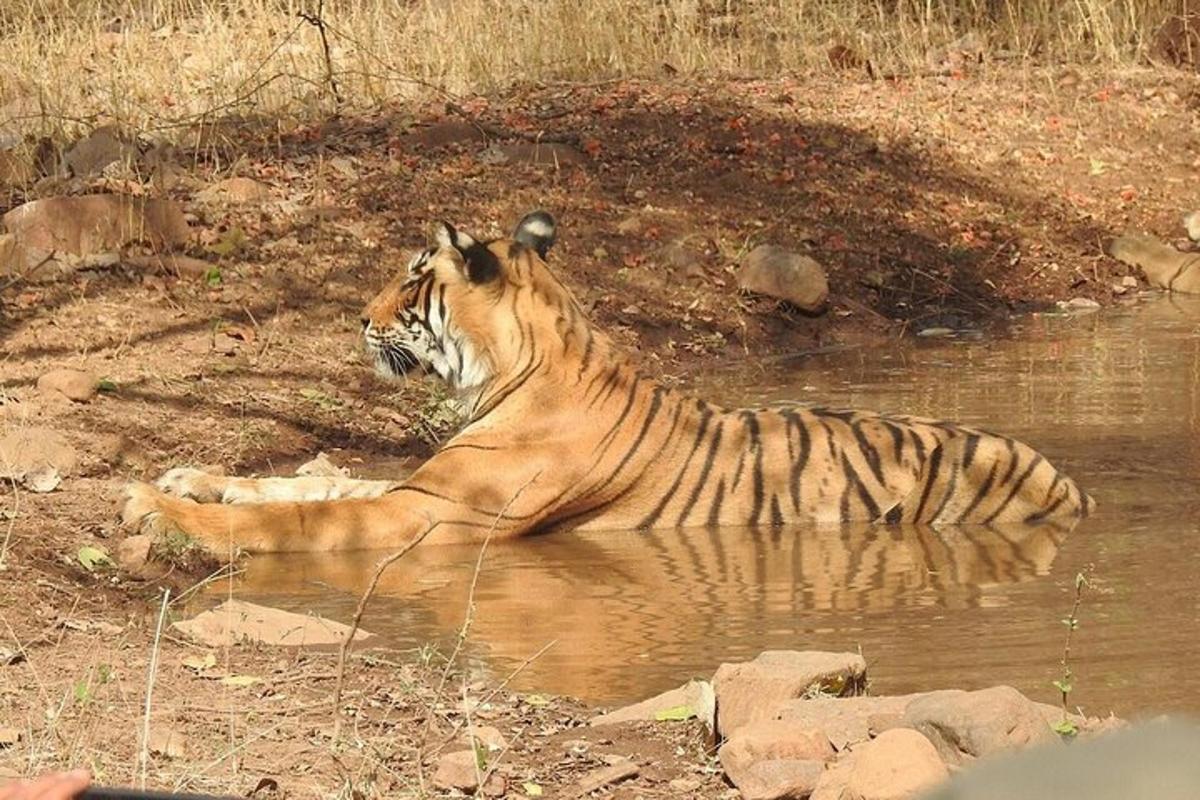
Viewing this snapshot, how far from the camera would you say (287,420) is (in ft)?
26.3

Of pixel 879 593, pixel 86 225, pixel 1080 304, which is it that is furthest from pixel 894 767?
pixel 1080 304

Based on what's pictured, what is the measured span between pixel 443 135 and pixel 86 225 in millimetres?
2992

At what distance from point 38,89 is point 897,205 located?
521 centimetres

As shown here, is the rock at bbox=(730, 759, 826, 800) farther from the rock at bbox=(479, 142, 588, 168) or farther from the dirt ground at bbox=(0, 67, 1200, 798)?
the rock at bbox=(479, 142, 588, 168)

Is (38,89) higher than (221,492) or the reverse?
higher

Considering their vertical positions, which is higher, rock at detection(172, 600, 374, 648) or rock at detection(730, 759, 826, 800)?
rock at detection(730, 759, 826, 800)

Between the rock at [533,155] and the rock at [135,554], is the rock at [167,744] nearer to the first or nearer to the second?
the rock at [135,554]

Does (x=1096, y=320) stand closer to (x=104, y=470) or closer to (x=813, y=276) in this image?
(x=813, y=276)

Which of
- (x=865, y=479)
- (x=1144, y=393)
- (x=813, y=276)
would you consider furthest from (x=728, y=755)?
(x=813, y=276)

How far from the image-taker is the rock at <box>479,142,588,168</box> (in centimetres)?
1162

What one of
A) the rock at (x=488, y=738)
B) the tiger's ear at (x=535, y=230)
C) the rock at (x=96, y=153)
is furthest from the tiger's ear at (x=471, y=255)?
the rock at (x=96, y=153)

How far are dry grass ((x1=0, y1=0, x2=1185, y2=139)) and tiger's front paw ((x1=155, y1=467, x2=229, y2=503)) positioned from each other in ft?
15.9

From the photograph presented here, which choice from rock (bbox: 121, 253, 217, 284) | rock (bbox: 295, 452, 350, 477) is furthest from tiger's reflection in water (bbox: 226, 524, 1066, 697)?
rock (bbox: 121, 253, 217, 284)

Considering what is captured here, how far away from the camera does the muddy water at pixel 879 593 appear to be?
15.6ft
